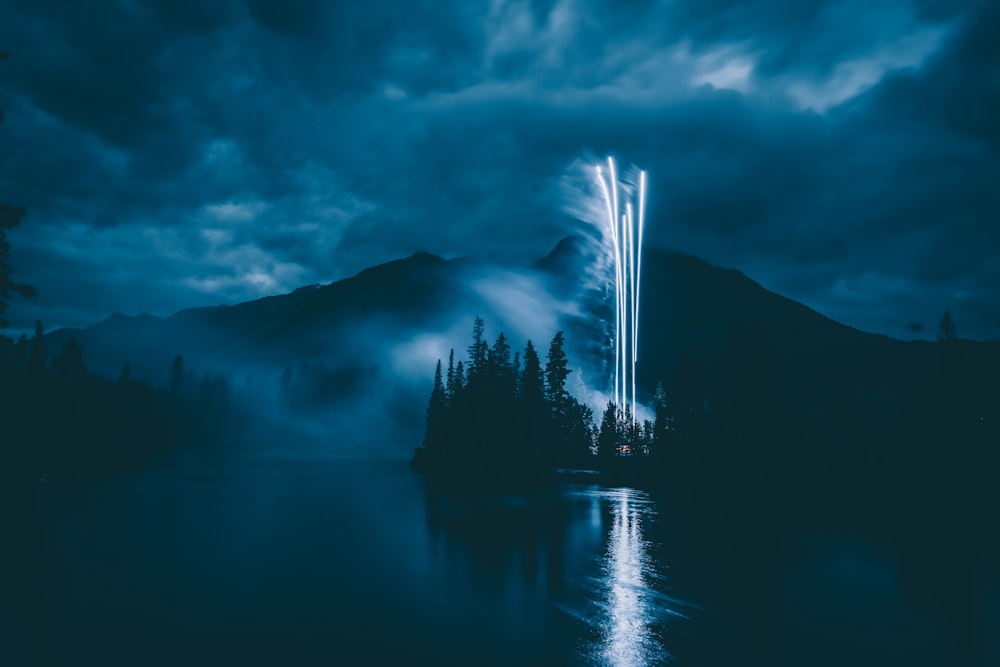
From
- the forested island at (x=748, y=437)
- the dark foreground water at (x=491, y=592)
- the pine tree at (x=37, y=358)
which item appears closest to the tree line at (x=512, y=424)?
the forested island at (x=748, y=437)

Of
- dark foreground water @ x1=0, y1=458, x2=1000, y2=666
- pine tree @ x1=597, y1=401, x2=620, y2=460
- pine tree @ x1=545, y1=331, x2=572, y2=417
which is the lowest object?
dark foreground water @ x1=0, y1=458, x2=1000, y2=666

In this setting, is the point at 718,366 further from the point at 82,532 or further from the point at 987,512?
the point at 82,532

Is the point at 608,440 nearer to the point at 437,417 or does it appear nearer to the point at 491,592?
the point at 437,417

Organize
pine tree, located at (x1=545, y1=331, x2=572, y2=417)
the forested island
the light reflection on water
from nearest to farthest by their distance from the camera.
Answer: the light reflection on water, the forested island, pine tree, located at (x1=545, y1=331, x2=572, y2=417)

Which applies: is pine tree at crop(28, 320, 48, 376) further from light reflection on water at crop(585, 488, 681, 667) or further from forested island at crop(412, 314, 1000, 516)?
light reflection on water at crop(585, 488, 681, 667)

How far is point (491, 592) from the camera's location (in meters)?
22.9

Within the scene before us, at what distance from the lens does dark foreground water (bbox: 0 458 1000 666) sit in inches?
642

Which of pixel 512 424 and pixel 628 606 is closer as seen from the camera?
pixel 628 606

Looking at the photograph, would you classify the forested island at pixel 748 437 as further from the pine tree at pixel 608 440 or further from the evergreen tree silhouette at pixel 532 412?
the pine tree at pixel 608 440

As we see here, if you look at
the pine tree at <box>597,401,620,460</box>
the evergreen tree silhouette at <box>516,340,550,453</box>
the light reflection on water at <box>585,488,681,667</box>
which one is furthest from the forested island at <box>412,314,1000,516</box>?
the light reflection on water at <box>585,488,681,667</box>

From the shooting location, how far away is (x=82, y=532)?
34000 millimetres

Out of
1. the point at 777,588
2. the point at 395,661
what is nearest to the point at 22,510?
the point at 395,661

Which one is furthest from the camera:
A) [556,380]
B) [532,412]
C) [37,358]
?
[37,358]

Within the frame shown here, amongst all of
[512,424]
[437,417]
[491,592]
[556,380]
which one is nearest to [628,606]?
[491,592]
